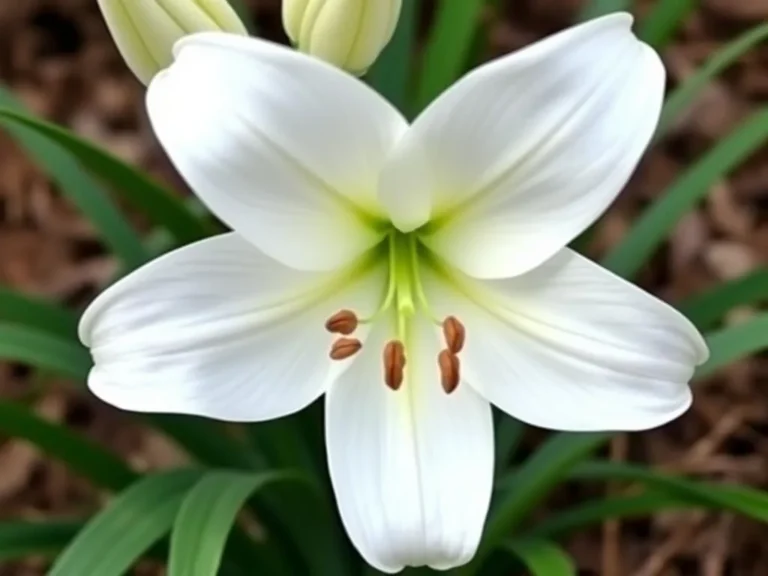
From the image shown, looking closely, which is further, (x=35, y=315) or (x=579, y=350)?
(x=35, y=315)

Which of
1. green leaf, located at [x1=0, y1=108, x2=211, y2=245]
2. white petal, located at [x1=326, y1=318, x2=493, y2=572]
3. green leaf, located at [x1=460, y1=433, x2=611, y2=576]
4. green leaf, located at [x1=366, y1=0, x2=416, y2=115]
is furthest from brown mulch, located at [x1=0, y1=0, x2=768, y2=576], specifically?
white petal, located at [x1=326, y1=318, x2=493, y2=572]

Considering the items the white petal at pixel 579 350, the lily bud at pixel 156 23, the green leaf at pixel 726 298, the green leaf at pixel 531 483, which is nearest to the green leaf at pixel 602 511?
the green leaf at pixel 531 483

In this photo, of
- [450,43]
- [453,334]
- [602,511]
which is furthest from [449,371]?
[450,43]

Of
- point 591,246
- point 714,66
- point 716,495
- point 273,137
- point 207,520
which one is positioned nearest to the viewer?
point 273,137

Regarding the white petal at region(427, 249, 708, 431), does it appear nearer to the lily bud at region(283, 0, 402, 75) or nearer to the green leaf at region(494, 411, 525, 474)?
the lily bud at region(283, 0, 402, 75)

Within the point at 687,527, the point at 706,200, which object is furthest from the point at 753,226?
the point at 687,527

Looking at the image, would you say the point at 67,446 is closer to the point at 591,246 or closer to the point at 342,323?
the point at 342,323

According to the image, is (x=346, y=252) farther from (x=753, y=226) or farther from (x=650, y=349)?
(x=753, y=226)
